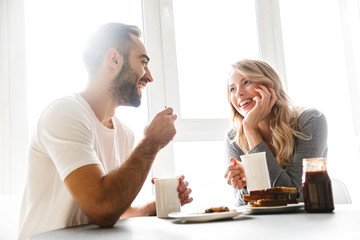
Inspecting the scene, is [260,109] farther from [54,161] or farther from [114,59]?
[54,161]

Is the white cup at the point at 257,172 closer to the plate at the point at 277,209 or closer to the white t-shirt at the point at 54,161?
the plate at the point at 277,209

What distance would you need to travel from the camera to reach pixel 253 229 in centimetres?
78

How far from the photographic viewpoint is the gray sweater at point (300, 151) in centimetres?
161

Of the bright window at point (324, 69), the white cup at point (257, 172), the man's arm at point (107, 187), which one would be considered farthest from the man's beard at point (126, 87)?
the bright window at point (324, 69)

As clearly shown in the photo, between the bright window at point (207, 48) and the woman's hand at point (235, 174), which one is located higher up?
the bright window at point (207, 48)

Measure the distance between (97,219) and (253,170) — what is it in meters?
0.49

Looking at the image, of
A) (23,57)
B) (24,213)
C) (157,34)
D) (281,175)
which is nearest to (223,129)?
(157,34)

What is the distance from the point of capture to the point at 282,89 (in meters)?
2.01

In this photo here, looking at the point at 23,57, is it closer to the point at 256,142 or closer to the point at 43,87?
the point at 43,87

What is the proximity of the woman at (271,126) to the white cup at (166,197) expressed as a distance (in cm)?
39

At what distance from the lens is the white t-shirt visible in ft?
3.82

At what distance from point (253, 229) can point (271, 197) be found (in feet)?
1.20

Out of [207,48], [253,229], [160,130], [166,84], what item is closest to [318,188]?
[253,229]

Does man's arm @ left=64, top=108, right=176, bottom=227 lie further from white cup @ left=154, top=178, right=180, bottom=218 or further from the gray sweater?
the gray sweater
